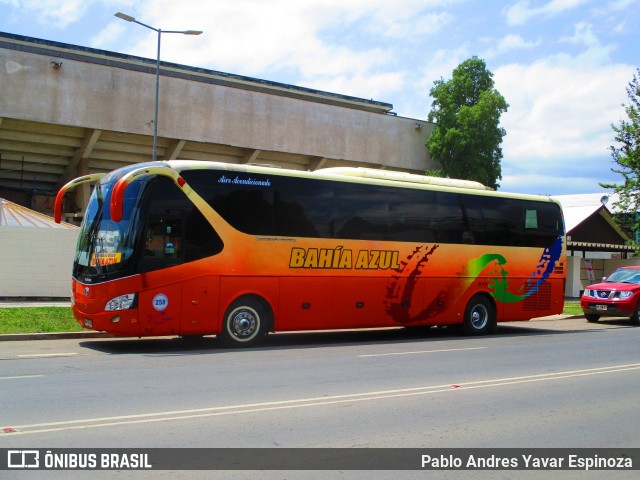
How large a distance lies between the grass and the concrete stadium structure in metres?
13.7

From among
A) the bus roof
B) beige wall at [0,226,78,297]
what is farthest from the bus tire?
beige wall at [0,226,78,297]

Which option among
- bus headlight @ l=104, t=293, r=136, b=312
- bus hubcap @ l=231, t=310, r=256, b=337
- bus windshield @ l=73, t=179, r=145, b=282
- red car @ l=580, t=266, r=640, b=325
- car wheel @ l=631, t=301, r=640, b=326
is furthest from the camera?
car wheel @ l=631, t=301, r=640, b=326

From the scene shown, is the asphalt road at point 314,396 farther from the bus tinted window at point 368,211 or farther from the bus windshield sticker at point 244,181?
the bus windshield sticker at point 244,181

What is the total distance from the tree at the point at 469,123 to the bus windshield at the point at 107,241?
87.7 feet

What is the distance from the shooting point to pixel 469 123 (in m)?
36.9

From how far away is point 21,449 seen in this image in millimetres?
5961

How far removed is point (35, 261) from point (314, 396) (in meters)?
17.0

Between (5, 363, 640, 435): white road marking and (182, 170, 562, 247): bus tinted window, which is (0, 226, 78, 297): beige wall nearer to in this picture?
(182, 170, 562, 247): bus tinted window

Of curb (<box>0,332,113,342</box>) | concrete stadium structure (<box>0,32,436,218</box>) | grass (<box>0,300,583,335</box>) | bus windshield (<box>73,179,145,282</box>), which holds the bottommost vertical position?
curb (<box>0,332,113,342</box>)

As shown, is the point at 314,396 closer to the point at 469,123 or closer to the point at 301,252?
the point at 301,252

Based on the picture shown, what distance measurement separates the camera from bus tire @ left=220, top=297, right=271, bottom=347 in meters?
14.0

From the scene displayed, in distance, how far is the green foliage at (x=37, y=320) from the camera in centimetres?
1532

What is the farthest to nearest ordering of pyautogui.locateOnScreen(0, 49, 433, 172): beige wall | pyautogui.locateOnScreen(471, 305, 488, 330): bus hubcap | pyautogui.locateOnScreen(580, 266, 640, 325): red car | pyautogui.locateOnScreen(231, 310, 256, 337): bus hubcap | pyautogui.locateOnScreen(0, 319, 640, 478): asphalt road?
1. pyautogui.locateOnScreen(0, 49, 433, 172): beige wall
2. pyautogui.locateOnScreen(580, 266, 640, 325): red car
3. pyautogui.locateOnScreen(471, 305, 488, 330): bus hubcap
4. pyautogui.locateOnScreen(231, 310, 256, 337): bus hubcap
5. pyautogui.locateOnScreen(0, 319, 640, 478): asphalt road

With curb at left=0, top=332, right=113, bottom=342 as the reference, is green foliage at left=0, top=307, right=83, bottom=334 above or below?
above
